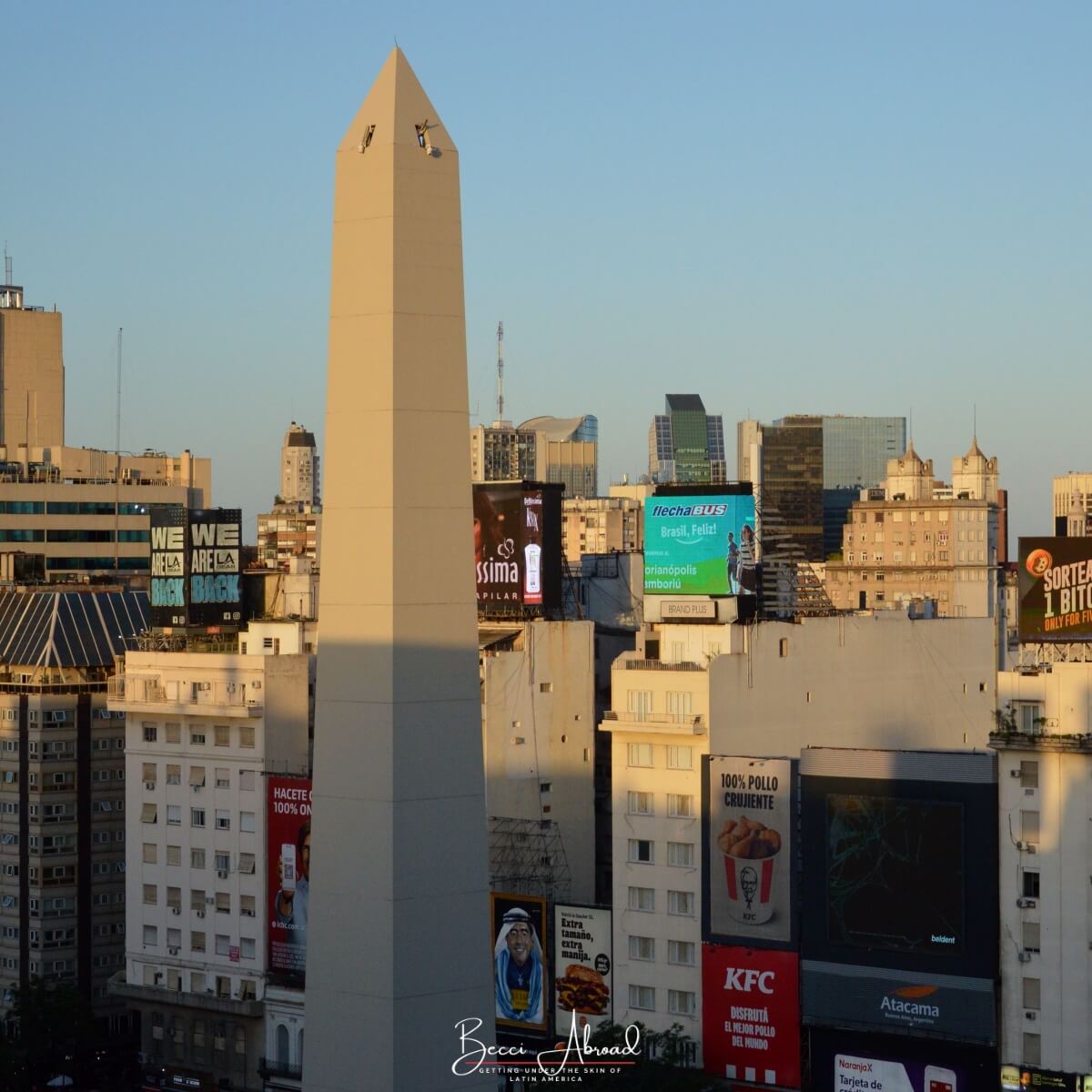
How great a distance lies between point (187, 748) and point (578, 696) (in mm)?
13900

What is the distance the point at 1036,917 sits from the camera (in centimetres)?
6022

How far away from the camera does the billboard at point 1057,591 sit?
66562mm

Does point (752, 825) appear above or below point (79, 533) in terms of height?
below

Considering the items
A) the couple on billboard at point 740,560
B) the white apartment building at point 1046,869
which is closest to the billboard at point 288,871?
the couple on billboard at point 740,560

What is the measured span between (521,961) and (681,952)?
5.72 m

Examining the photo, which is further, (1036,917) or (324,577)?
(1036,917)

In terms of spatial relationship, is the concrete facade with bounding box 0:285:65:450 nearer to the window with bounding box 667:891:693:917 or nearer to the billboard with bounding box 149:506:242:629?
the billboard with bounding box 149:506:242:629

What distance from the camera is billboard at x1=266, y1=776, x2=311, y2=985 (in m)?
75.3

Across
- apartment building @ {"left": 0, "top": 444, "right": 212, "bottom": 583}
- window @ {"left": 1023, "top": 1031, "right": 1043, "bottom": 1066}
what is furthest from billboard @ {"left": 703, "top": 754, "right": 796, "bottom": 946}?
apartment building @ {"left": 0, "top": 444, "right": 212, "bottom": 583}

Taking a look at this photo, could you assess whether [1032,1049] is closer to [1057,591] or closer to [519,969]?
[1057,591]

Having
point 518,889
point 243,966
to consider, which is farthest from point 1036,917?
point 243,966

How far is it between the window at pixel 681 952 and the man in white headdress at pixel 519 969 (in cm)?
460

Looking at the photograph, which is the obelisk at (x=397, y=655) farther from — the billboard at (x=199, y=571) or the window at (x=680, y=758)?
the billboard at (x=199, y=571)

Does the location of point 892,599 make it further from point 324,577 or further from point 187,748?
point 324,577
